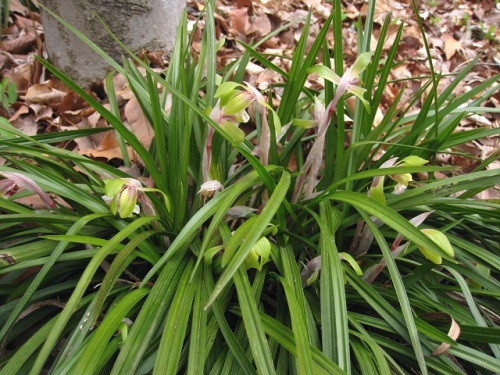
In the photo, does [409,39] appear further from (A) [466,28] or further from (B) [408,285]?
(B) [408,285]

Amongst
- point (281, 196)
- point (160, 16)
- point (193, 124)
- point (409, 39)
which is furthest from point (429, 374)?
point (409, 39)

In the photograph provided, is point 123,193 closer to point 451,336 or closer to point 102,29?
point 451,336

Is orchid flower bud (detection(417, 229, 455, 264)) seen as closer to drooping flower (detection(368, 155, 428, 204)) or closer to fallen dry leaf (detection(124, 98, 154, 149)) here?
drooping flower (detection(368, 155, 428, 204))

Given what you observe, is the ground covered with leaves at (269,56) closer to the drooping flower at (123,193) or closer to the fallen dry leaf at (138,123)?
the fallen dry leaf at (138,123)

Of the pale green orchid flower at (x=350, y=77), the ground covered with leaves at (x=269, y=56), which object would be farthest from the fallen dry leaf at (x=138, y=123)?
the pale green orchid flower at (x=350, y=77)

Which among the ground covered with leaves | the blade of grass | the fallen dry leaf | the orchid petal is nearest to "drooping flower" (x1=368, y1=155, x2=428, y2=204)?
the orchid petal

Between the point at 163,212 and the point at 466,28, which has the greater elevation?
the point at 466,28
